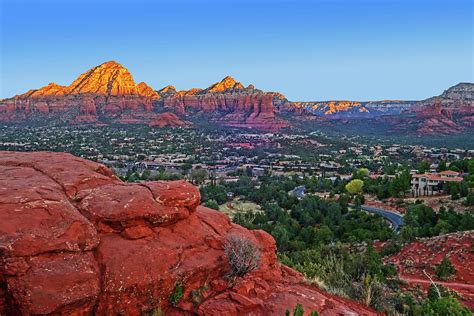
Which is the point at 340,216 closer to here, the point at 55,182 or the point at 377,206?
the point at 377,206

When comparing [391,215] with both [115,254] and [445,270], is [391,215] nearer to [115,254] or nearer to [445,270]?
[445,270]

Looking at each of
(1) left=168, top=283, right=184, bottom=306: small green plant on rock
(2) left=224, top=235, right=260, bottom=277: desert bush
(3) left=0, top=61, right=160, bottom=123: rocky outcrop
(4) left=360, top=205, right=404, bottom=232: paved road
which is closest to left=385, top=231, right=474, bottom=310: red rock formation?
(4) left=360, top=205, right=404, bottom=232: paved road

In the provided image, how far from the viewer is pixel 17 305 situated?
28.3 feet

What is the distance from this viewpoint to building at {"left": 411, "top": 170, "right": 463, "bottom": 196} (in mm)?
55906

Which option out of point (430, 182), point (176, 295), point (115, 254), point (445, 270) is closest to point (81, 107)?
point (430, 182)

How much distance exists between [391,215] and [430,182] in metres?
13.1

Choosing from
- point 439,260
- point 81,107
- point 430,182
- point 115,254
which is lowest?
point 439,260

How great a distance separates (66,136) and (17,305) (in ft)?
410

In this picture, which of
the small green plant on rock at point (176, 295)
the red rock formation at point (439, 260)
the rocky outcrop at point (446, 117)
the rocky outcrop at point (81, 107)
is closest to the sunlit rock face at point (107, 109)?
the rocky outcrop at point (81, 107)

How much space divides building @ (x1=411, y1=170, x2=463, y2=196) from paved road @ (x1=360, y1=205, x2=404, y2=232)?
8650 mm

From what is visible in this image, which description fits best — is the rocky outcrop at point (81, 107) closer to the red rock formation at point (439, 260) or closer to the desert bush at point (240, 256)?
the red rock formation at point (439, 260)

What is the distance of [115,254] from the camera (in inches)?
393

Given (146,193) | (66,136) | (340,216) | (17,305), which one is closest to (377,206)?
(340,216)

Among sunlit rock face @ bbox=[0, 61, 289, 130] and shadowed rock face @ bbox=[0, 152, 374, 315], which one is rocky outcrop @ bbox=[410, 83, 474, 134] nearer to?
sunlit rock face @ bbox=[0, 61, 289, 130]
